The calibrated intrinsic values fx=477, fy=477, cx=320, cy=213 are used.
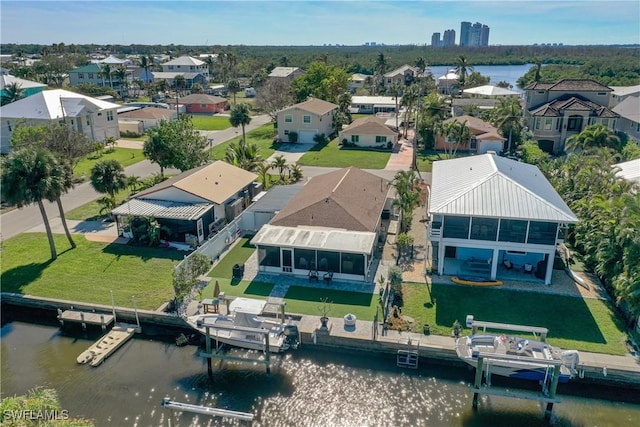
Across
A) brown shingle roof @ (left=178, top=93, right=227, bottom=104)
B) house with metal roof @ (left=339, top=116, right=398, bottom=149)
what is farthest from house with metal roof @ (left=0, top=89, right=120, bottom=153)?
house with metal roof @ (left=339, top=116, right=398, bottom=149)

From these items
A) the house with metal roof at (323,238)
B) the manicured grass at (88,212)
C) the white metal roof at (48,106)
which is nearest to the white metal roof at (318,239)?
the house with metal roof at (323,238)

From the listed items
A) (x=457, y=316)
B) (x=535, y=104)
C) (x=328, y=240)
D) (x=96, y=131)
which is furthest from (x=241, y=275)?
(x=535, y=104)

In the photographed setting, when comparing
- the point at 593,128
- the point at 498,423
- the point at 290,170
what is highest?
the point at 593,128

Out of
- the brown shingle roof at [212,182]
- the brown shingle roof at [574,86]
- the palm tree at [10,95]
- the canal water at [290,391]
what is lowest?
the canal water at [290,391]

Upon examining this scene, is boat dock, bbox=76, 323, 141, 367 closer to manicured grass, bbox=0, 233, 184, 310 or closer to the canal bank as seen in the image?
the canal bank

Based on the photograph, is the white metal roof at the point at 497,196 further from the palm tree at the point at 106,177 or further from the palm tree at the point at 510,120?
the palm tree at the point at 510,120

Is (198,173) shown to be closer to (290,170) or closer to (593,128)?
(290,170)
